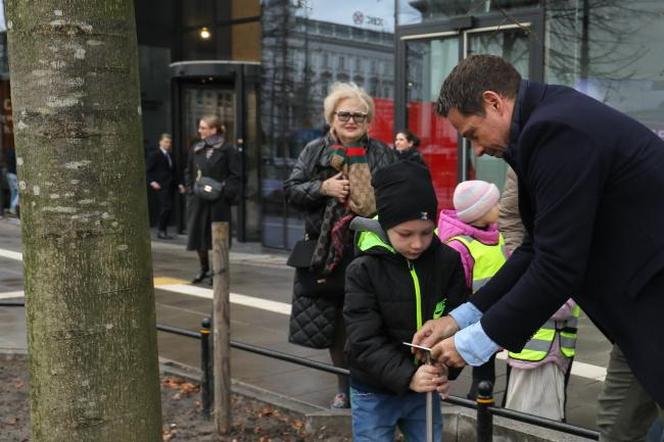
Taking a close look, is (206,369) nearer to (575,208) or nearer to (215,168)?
(575,208)

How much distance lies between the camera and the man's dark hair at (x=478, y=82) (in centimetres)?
243

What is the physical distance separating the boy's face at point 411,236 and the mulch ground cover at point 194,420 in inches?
75.7

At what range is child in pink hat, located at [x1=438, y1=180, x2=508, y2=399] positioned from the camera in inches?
179

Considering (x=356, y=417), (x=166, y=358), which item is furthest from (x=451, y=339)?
(x=166, y=358)

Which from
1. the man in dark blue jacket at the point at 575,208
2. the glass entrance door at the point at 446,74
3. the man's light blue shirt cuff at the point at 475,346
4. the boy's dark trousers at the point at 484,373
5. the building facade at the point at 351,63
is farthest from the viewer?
the glass entrance door at the point at 446,74

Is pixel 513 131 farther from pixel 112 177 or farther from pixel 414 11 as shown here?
pixel 414 11

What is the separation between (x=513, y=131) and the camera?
2.44 m

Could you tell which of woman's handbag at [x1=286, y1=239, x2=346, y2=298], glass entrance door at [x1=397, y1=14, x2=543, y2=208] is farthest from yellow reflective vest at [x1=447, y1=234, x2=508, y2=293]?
glass entrance door at [x1=397, y1=14, x2=543, y2=208]

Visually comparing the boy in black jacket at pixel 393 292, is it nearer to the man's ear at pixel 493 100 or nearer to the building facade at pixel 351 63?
the man's ear at pixel 493 100

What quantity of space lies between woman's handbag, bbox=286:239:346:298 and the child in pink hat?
65cm

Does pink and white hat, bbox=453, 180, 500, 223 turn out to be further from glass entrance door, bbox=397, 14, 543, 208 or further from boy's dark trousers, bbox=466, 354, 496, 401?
glass entrance door, bbox=397, 14, 543, 208

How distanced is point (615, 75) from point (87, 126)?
7.74 metres

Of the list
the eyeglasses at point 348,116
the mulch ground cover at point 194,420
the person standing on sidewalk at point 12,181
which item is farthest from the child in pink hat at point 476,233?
the person standing on sidewalk at point 12,181

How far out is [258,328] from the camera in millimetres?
7699
